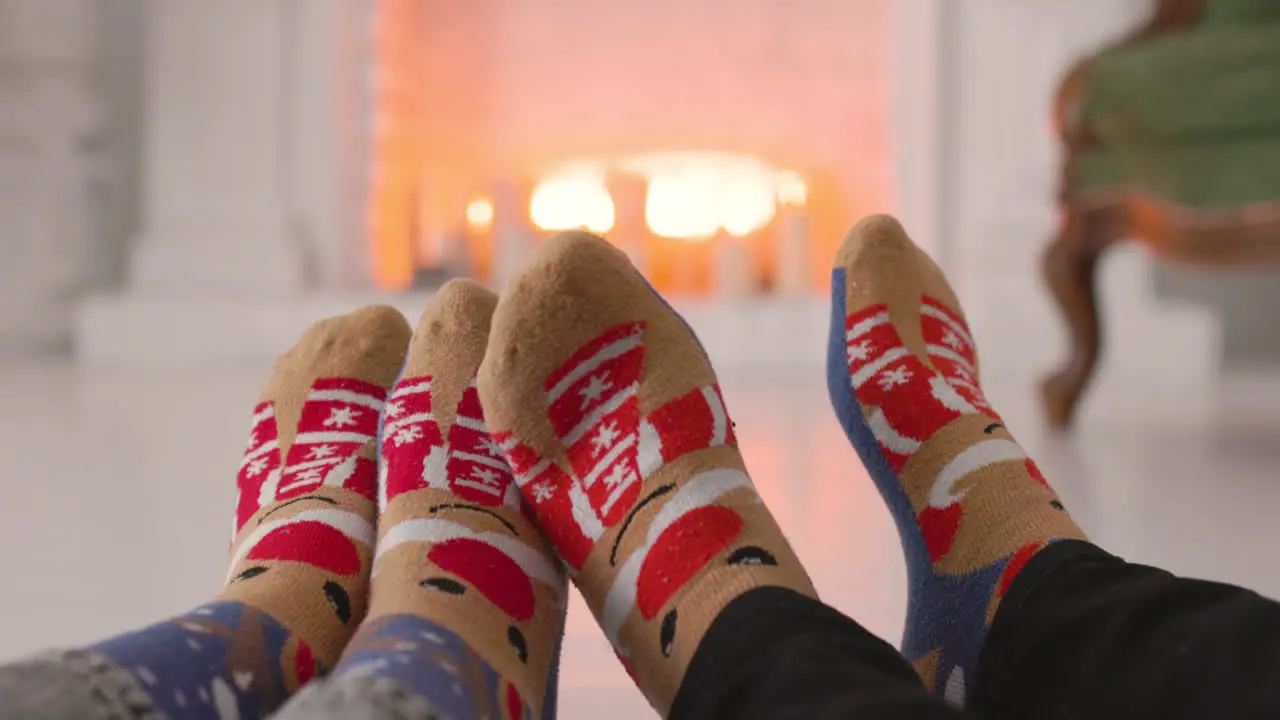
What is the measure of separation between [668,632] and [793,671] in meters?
0.10

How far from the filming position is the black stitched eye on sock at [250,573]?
488 mm

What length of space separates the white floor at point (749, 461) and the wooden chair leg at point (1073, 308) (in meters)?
0.06

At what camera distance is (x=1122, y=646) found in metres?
0.39

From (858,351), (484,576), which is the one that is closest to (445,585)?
(484,576)

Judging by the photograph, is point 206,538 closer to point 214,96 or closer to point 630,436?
point 630,436

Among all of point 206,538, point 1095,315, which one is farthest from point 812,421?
point 206,538

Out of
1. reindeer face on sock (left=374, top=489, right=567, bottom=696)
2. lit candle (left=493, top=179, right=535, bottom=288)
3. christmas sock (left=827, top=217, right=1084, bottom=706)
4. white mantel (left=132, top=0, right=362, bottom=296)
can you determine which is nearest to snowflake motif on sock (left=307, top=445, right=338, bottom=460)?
reindeer face on sock (left=374, top=489, right=567, bottom=696)

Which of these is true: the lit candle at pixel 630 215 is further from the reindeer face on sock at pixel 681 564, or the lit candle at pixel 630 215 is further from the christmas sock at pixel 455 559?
the reindeer face on sock at pixel 681 564

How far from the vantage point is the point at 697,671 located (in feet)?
1.36

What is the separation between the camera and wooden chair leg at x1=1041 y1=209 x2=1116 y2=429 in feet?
4.82

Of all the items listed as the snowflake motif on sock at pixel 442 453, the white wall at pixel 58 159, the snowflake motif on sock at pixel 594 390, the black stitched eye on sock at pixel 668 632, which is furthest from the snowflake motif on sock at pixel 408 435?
the white wall at pixel 58 159

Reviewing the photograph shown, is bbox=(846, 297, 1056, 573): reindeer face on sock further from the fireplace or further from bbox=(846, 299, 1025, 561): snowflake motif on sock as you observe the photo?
the fireplace

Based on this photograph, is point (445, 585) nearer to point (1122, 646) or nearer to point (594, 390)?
point (594, 390)

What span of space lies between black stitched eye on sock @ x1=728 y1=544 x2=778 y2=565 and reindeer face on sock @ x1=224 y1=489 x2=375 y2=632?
0.18 m
